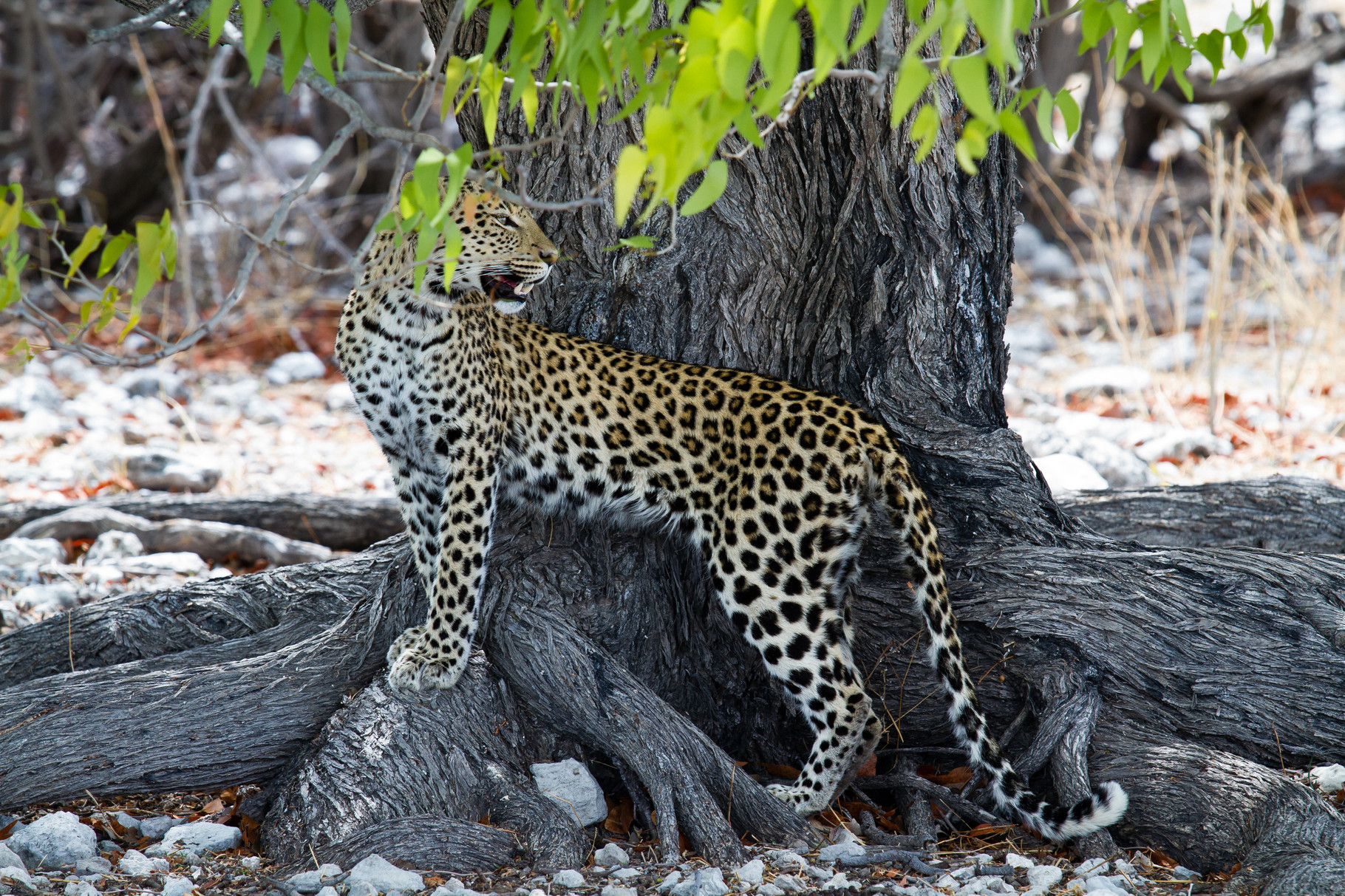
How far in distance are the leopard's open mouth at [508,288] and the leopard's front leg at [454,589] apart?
0.56 metres

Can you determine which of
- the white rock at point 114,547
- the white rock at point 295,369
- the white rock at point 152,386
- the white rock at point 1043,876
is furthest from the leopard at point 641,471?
the white rock at point 295,369

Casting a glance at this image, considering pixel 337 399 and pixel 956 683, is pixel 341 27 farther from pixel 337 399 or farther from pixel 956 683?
pixel 337 399

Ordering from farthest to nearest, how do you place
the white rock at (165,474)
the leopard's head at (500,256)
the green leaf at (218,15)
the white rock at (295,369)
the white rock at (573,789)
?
the white rock at (295,369) < the white rock at (165,474) < the leopard's head at (500,256) < the white rock at (573,789) < the green leaf at (218,15)

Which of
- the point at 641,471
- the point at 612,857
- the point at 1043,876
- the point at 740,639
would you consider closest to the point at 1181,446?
the point at 740,639

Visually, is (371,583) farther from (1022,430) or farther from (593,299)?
(1022,430)

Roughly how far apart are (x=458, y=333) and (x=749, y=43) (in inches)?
107

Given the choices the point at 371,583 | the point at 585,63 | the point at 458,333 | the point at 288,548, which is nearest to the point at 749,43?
the point at 585,63

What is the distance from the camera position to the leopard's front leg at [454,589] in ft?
13.1

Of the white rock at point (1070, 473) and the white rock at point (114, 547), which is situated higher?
the white rock at point (1070, 473)

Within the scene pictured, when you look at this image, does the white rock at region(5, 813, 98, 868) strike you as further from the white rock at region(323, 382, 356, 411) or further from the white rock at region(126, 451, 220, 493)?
the white rock at region(323, 382, 356, 411)

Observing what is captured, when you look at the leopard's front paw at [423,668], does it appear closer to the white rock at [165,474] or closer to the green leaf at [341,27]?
the green leaf at [341,27]

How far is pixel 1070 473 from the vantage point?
21.4ft

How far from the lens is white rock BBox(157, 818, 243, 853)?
367cm

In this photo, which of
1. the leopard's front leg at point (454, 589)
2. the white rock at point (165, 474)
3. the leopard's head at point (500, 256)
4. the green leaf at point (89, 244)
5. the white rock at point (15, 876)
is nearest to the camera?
Result: the green leaf at point (89, 244)
